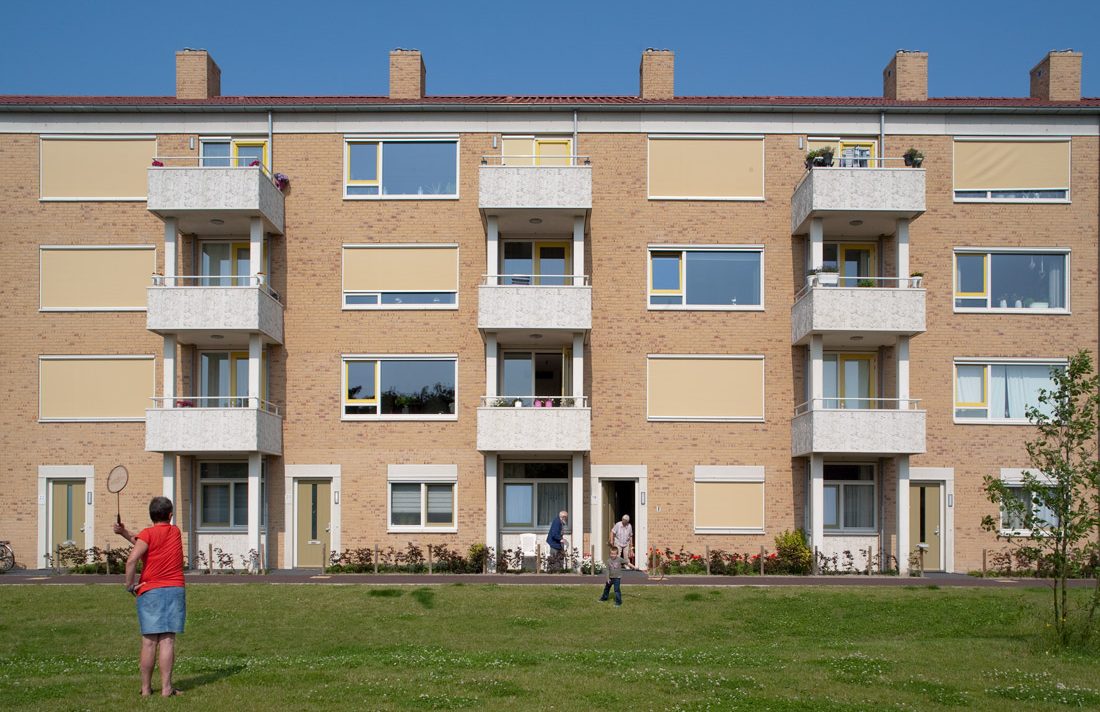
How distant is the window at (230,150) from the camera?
2830cm

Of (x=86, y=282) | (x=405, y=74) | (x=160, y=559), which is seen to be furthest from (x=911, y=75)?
(x=160, y=559)

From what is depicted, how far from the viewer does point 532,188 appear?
1059 inches

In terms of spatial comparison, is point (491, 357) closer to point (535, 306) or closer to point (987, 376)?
point (535, 306)

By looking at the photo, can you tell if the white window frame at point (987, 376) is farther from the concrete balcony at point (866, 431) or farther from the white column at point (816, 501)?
the white column at point (816, 501)

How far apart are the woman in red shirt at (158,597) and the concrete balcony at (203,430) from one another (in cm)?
1537

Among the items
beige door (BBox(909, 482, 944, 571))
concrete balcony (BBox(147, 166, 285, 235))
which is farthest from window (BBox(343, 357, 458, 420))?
beige door (BBox(909, 482, 944, 571))

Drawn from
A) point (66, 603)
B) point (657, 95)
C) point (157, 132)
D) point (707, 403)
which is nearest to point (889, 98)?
point (657, 95)

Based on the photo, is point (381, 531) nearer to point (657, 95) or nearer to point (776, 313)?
point (776, 313)

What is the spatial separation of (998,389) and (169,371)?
2099 centimetres

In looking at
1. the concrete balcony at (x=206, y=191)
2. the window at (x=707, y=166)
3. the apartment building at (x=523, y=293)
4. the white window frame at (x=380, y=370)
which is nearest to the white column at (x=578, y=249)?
the apartment building at (x=523, y=293)

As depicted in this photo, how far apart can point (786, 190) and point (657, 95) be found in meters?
4.34

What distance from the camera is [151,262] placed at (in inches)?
1104

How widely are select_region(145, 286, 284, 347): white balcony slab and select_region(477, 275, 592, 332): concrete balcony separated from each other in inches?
219

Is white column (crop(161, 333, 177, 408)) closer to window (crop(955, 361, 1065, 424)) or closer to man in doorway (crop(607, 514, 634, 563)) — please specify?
man in doorway (crop(607, 514, 634, 563))
